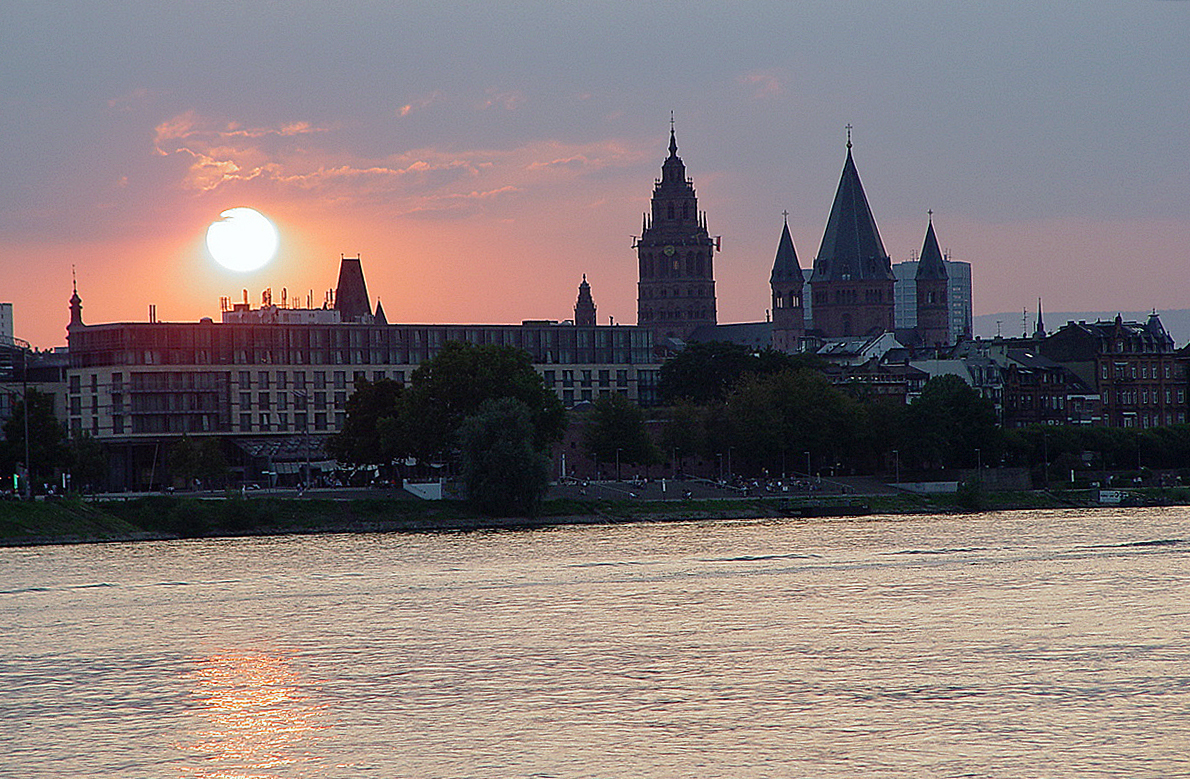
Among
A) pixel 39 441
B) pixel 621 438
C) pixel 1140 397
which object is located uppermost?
pixel 1140 397

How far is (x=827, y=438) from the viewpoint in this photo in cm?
14312

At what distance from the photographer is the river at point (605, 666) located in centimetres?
3494

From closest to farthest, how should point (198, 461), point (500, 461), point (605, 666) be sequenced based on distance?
point (605, 666) → point (500, 461) → point (198, 461)

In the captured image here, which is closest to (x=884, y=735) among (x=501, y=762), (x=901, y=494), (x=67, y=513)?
(x=501, y=762)

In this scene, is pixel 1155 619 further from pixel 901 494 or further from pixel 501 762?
pixel 901 494

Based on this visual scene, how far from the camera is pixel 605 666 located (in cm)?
4591

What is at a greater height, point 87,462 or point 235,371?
point 235,371

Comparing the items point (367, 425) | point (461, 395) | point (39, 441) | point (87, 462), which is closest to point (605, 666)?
point (39, 441)

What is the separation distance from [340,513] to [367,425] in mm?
20642

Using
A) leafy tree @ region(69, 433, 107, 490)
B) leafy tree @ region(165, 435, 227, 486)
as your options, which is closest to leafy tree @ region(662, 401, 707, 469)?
leafy tree @ region(165, 435, 227, 486)

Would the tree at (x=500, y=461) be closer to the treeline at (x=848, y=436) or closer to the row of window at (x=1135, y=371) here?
the treeline at (x=848, y=436)

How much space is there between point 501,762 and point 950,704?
10.5 metres

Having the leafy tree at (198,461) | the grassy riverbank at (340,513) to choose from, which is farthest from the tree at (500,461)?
the leafy tree at (198,461)

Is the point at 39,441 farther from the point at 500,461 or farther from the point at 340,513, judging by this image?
the point at 500,461
